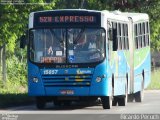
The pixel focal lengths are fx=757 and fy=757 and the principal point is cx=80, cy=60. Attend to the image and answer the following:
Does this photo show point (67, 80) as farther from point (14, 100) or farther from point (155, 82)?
point (155, 82)

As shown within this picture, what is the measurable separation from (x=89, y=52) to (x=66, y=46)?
2.69 feet

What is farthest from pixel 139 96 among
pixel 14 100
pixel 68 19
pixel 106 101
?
pixel 68 19

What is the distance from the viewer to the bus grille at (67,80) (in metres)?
25.3

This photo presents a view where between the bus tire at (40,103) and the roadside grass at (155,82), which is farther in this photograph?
the roadside grass at (155,82)

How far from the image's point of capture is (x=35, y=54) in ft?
84.6

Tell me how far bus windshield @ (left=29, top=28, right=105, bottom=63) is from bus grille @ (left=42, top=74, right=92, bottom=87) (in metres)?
0.51

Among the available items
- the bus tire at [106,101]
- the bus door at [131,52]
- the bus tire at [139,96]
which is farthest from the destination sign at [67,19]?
the bus tire at [139,96]

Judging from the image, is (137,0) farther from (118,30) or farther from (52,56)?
(52,56)

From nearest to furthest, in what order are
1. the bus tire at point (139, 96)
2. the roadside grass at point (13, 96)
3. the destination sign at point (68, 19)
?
1. the destination sign at point (68, 19)
2. the roadside grass at point (13, 96)
3. the bus tire at point (139, 96)

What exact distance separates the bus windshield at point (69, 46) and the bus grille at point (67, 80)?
1.68 feet

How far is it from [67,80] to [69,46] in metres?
1.17

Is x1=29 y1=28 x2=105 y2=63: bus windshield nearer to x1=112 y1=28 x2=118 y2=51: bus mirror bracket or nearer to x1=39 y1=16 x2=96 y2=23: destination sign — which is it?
x1=39 y1=16 x2=96 y2=23: destination sign

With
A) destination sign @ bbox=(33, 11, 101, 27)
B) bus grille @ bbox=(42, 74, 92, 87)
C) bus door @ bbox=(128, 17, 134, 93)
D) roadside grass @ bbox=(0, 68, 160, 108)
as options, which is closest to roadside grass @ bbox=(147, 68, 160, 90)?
roadside grass @ bbox=(0, 68, 160, 108)

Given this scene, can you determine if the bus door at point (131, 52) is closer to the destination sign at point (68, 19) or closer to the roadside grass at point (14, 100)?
the roadside grass at point (14, 100)
